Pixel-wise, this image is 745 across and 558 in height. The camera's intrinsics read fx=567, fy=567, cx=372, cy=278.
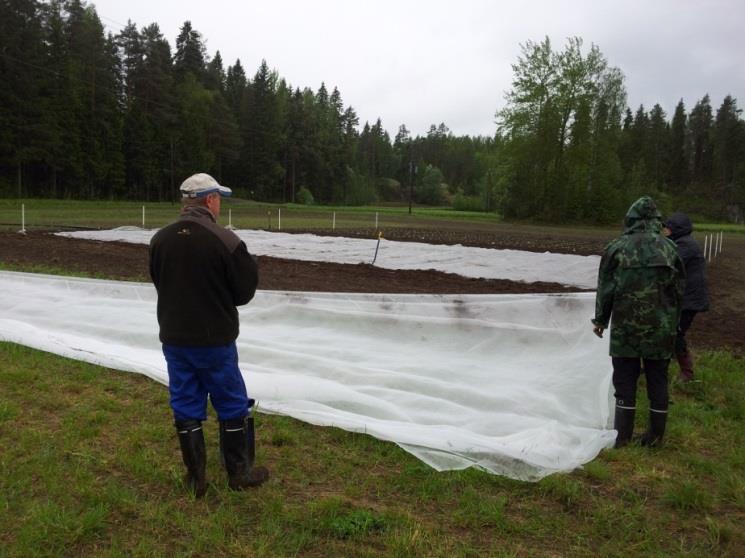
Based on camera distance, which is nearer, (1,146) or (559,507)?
(559,507)

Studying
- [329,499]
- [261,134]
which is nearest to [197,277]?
[329,499]

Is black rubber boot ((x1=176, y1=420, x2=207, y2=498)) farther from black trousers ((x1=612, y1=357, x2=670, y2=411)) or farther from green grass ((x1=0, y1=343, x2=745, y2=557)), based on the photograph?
black trousers ((x1=612, y1=357, x2=670, y2=411))

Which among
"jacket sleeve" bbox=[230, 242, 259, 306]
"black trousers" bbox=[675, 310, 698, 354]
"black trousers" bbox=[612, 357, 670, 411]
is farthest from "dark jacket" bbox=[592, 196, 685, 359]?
"jacket sleeve" bbox=[230, 242, 259, 306]

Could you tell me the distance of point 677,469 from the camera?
353cm

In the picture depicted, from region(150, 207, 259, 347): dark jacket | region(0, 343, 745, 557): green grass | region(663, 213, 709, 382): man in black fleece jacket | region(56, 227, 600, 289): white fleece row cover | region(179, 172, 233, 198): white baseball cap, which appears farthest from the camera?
region(56, 227, 600, 289): white fleece row cover

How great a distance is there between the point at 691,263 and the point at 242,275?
13.8ft

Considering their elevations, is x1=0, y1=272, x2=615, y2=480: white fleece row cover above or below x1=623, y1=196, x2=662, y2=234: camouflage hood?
below

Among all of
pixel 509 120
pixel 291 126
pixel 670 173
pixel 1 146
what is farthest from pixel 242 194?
pixel 670 173

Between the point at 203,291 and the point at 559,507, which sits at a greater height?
the point at 203,291

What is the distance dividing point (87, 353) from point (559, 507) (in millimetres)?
4258

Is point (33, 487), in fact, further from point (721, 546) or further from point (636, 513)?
point (721, 546)

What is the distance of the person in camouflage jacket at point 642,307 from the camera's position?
3.76m

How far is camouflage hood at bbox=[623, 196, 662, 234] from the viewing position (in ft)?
12.6

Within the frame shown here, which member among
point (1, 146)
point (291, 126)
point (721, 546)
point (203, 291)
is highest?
point (291, 126)
